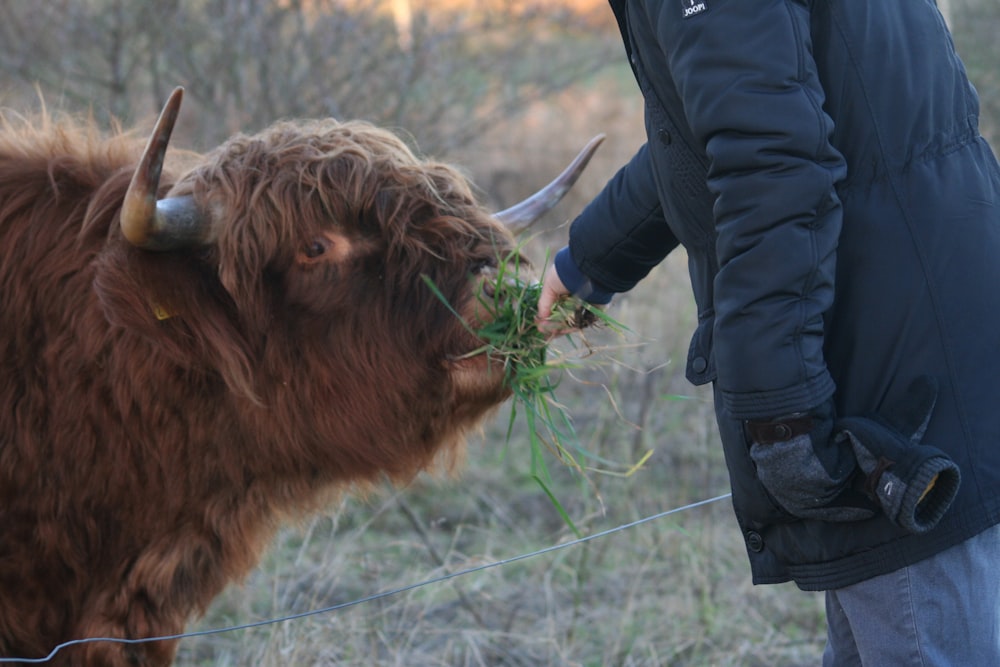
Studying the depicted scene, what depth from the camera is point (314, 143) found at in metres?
3.24

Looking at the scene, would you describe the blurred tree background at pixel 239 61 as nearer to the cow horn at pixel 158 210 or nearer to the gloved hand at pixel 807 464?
the cow horn at pixel 158 210

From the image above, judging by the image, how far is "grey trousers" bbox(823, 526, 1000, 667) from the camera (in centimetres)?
217

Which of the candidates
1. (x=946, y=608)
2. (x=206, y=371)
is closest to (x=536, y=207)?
(x=206, y=371)

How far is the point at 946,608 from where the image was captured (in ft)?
7.11

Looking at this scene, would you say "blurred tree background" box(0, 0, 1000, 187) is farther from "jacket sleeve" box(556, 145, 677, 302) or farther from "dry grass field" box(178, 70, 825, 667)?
"jacket sleeve" box(556, 145, 677, 302)

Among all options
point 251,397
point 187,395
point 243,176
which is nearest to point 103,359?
point 187,395

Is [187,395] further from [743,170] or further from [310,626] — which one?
[743,170]

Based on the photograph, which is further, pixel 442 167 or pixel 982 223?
pixel 442 167

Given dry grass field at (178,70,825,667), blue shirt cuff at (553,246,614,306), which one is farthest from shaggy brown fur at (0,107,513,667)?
dry grass field at (178,70,825,667)

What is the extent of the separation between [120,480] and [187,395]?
0.30 meters

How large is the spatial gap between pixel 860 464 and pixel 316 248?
1.61m

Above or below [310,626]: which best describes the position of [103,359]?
above

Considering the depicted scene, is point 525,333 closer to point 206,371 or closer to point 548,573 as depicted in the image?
point 206,371

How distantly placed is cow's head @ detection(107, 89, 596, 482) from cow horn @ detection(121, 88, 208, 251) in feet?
0.04
